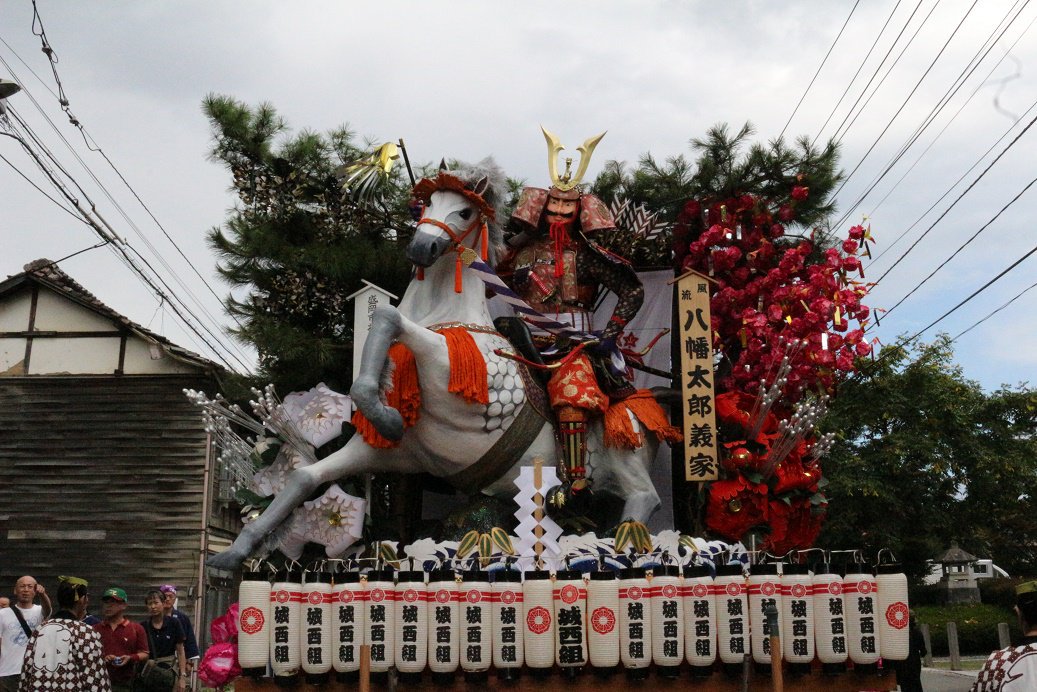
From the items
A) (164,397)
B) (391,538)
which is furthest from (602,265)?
(164,397)

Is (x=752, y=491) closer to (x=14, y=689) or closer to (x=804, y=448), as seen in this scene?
(x=804, y=448)

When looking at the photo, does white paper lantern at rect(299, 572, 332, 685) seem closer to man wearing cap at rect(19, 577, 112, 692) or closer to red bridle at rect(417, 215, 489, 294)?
man wearing cap at rect(19, 577, 112, 692)

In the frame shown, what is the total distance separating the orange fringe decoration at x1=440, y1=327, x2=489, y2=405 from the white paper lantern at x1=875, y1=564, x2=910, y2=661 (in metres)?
2.61

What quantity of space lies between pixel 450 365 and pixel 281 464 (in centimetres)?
166

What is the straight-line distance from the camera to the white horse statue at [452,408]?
675cm

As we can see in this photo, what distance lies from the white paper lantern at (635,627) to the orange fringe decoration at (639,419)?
6.29 feet

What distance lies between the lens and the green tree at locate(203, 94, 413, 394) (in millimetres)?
8586

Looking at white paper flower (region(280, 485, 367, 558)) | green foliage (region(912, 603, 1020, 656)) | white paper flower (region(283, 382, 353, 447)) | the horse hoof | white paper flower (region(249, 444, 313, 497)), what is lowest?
green foliage (region(912, 603, 1020, 656))

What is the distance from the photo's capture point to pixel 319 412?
758 cm

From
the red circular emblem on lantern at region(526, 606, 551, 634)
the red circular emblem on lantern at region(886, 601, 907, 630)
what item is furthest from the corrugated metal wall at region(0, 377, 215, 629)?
the red circular emblem on lantern at region(886, 601, 907, 630)

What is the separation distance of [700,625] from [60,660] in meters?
3.25

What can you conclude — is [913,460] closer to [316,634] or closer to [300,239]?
[300,239]

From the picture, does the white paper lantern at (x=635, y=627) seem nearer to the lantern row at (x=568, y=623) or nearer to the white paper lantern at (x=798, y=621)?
the lantern row at (x=568, y=623)

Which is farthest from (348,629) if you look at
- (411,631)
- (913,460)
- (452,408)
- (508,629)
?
(913,460)
